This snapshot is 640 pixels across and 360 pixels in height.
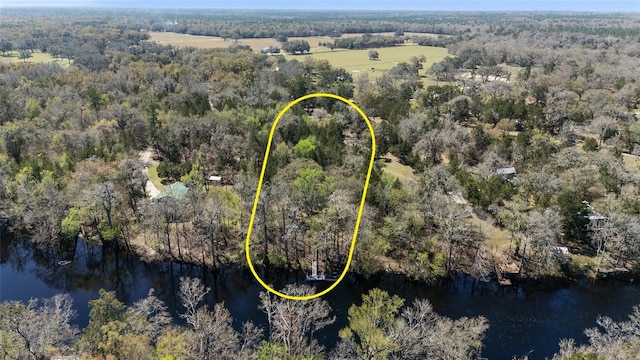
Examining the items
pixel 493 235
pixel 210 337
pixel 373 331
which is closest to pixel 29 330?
pixel 210 337

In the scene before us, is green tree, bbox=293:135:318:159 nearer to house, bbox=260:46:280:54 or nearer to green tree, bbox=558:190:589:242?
green tree, bbox=558:190:589:242

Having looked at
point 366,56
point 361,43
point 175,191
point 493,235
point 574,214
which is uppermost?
point 361,43

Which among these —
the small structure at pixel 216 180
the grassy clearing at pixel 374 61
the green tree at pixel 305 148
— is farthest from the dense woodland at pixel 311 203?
the grassy clearing at pixel 374 61

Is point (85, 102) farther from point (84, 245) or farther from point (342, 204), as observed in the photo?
point (342, 204)

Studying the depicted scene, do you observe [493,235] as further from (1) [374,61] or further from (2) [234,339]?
(1) [374,61]

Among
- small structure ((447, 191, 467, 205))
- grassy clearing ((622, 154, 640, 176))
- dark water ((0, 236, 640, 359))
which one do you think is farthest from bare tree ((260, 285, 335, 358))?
grassy clearing ((622, 154, 640, 176))

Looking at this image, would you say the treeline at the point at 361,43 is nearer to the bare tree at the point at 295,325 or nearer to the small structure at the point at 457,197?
the small structure at the point at 457,197
